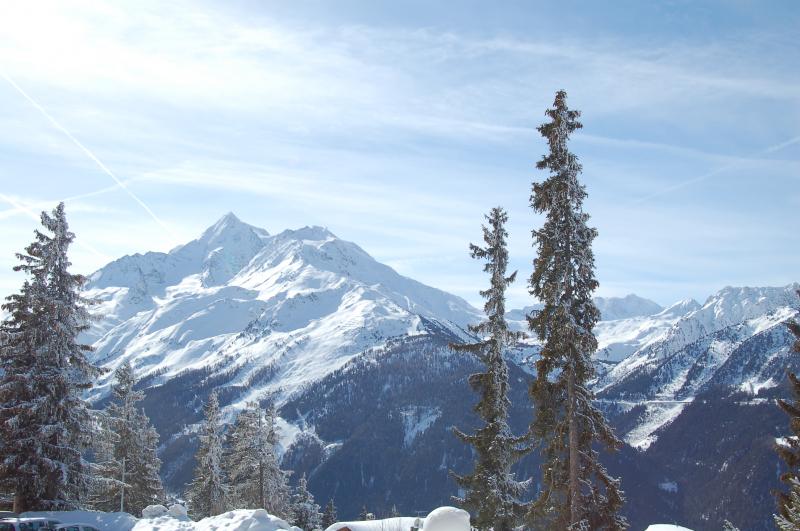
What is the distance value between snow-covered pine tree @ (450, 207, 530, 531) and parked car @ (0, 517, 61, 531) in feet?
56.9

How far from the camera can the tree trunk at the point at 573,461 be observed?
76.1ft

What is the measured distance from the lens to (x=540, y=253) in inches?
953

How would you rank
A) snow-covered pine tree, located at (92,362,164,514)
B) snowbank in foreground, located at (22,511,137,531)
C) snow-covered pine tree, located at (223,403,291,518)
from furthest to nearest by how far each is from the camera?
snow-covered pine tree, located at (223,403,291,518)
snow-covered pine tree, located at (92,362,164,514)
snowbank in foreground, located at (22,511,137,531)

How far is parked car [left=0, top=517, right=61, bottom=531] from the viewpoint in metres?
27.1

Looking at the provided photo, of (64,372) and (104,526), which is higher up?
(64,372)

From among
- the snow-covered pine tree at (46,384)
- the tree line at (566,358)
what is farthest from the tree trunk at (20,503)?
the tree line at (566,358)

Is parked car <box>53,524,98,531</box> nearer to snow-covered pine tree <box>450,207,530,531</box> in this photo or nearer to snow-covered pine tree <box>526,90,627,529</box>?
snow-covered pine tree <box>450,207,530,531</box>

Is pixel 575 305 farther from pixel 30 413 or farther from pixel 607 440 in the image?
pixel 30 413

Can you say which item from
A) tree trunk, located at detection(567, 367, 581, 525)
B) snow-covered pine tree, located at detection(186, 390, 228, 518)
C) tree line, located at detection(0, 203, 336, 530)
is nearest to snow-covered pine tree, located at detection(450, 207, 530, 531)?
tree trunk, located at detection(567, 367, 581, 525)

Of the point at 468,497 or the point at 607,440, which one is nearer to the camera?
the point at 607,440

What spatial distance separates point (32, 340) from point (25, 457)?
5868 millimetres

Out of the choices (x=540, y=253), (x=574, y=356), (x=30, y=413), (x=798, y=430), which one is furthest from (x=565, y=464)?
(x=30, y=413)

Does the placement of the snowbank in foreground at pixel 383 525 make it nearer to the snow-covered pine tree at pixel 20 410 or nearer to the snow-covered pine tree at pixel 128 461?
the snow-covered pine tree at pixel 20 410

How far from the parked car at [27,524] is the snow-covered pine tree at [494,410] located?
1735 cm
